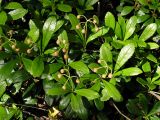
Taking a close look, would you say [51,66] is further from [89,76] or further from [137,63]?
[137,63]

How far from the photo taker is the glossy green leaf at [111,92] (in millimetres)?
1504

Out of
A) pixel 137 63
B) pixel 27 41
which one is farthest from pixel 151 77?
pixel 27 41

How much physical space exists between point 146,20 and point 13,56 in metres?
0.86

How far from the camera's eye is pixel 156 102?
6.15ft

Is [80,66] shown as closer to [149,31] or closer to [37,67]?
[37,67]

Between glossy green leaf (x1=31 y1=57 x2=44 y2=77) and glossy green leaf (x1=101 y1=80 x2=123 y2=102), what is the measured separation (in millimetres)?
300

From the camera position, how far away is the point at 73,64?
5.40ft

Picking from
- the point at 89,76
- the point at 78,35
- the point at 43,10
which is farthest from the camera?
the point at 43,10

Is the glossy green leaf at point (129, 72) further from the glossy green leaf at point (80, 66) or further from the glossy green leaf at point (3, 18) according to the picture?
the glossy green leaf at point (3, 18)

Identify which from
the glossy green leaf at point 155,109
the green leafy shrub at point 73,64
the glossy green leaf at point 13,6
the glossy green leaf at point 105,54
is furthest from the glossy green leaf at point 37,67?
the glossy green leaf at point 155,109

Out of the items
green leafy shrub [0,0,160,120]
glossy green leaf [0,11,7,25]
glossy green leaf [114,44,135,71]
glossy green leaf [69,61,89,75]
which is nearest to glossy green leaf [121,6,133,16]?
green leafy shrub [0,0,160,120]

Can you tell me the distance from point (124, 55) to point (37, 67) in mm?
428

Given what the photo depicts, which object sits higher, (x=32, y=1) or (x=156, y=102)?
(x=32, y=1)

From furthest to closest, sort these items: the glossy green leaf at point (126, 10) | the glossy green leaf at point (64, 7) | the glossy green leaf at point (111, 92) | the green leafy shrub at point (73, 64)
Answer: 1. the glossy green leaf at point (126, 10)
2. the glossy green leaf at point (64, 7)
3. the green leafy shrub at point (73, 64)
4. the glossy green leaf at point (111, 92)
